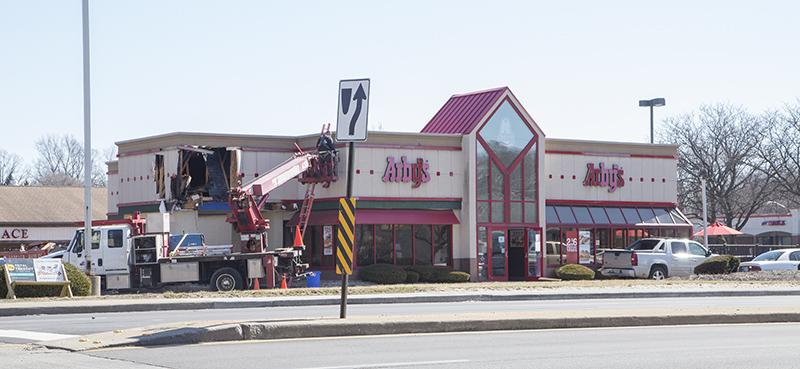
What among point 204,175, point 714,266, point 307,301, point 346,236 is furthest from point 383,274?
point 346,236

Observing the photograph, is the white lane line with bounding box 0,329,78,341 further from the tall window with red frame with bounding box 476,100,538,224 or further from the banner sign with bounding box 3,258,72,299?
the tall window with red frame with bounding box 476,100,538,224

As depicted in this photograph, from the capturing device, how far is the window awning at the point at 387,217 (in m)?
30.4

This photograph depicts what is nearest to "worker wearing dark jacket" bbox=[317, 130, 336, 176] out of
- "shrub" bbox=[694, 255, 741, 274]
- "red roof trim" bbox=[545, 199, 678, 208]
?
"red roof trim" bbox=[545, 199, 678, 208]

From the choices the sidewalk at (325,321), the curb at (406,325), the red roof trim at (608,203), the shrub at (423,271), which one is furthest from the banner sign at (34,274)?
the red roof trim at (608,203)

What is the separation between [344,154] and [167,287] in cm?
799

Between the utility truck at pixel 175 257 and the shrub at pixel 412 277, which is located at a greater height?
the utility truck at pixel 175 257

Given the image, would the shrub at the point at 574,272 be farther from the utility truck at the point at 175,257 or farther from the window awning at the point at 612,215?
the utility truck at the point at 175,257

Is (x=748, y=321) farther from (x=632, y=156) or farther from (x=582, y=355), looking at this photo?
(x=632, y=156)

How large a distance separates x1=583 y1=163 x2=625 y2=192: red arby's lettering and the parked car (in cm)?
595

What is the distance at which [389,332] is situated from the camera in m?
12.6

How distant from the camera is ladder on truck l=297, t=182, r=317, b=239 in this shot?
99.1ft

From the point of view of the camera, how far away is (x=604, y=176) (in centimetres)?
3506

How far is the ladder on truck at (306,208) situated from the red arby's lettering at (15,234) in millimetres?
25971

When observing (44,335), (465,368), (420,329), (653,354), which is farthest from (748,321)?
(44,335)
